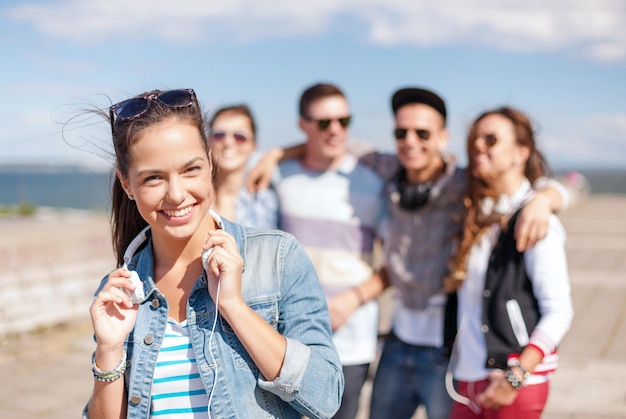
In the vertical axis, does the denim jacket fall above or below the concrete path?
above

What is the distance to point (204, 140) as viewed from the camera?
6.59ft

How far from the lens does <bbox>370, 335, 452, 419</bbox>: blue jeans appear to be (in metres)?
3.34

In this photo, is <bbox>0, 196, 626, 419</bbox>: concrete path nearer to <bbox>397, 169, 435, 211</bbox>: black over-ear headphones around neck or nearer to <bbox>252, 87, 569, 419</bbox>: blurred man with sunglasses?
<bbox>252, 87, 569, 419</bbox>: blurred man with sunglasses

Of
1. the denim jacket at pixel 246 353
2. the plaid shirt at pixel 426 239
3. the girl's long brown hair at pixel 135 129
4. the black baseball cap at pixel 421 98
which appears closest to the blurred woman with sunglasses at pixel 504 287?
the plaid shirt at pixel 426 239

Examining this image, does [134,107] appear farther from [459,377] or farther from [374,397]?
[374,397]

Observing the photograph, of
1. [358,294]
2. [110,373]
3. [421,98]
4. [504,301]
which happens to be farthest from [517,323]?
[110,373]

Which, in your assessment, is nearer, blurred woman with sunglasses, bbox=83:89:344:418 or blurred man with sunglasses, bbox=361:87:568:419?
blurred woman with sunglasses, bbox=83:89:344:418

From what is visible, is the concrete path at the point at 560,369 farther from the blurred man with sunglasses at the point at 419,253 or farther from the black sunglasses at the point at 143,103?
the black sunglasses at the point at 143,103

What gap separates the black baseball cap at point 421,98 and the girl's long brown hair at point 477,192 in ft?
0.98

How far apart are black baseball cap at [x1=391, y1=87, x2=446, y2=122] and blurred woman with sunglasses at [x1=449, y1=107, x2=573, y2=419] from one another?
312 mm

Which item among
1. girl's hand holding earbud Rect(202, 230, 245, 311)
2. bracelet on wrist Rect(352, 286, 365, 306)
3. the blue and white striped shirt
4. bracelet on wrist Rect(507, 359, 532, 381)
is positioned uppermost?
girl's hand holding earbud Rect(202, 230, 245, 311)

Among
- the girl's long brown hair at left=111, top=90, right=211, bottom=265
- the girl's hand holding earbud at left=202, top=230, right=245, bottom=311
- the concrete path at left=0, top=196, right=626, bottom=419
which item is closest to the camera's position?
the girl's hand holding earbud at left=202, top=230, right=245, bottom=311

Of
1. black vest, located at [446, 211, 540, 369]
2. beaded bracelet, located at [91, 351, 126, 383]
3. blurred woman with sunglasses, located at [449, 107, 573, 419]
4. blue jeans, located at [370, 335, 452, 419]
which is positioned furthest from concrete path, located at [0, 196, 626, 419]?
beaded bracelet, located at [91, 351, 126, 383]

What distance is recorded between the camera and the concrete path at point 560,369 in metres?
5.70
